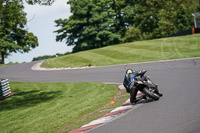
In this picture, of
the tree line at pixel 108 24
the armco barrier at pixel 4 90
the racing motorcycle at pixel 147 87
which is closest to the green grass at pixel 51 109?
the armco barrier at pixel 4 90

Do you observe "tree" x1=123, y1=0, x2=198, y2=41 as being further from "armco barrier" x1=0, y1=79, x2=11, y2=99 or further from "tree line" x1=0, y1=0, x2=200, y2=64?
"armco barrier" x1=0, y1=79, x2=11, y2=99

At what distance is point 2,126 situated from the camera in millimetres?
9953

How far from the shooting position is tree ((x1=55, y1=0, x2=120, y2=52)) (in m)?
62.1

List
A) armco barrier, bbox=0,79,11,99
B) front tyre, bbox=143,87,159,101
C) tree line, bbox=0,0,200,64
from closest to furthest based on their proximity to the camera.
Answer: front tyre, bbox=143,87,159,101, armco barrier, bbox=0,79,11,99, tree line, bbox=0,0,200,64

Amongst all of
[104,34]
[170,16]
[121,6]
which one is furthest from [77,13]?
[170,16]

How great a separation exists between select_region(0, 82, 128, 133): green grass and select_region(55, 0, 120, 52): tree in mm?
45744

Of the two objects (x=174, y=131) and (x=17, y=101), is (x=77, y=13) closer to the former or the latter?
(x=17, y=101)

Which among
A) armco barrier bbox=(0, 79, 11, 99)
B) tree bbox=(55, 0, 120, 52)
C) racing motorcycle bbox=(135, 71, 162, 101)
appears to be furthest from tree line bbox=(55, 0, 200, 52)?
racing motorcycle bbox=(135, 71, 162, 101)

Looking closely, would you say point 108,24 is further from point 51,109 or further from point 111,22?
point 51,109

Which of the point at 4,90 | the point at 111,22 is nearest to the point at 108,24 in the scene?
the point at 111,22

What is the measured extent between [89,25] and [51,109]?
52565 millimetres

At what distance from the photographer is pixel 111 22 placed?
64250 mm

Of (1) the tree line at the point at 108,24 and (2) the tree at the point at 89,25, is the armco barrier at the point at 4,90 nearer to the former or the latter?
(1) the tree line at the point at 108,24

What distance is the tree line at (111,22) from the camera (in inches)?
2432
